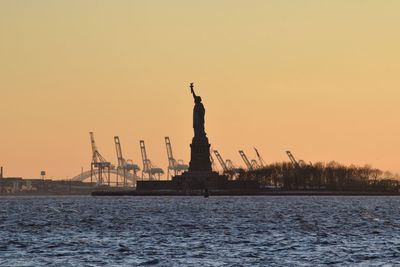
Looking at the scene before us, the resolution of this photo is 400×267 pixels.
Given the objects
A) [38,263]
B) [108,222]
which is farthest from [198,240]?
[108,222]

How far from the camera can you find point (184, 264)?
70.5 metres

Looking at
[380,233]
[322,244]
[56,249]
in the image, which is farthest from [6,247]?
[380,233]

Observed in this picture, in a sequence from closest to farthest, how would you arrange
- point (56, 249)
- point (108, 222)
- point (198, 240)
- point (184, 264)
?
point (184, 264)
point (56, 249)
point (198, 240)
point (108, 222)

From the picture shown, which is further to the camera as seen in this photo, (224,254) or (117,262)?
(224,254)

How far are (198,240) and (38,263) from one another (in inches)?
919

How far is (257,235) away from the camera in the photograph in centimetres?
9969

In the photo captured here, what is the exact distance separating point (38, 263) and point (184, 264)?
9357 mm

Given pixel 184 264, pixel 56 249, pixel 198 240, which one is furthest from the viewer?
pixel 198 240

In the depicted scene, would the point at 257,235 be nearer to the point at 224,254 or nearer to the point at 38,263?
the point at 224,254

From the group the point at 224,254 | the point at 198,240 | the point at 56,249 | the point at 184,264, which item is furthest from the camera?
the point at 198,240

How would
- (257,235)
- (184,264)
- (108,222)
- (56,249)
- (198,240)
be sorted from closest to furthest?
(184,264), (56,249), (198,240), (257,235), (108,222)

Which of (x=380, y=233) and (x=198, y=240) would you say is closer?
(x=198, y=240)

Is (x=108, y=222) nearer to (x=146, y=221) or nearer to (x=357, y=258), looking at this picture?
(x=146, y=221)

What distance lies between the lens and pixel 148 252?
261 ft
